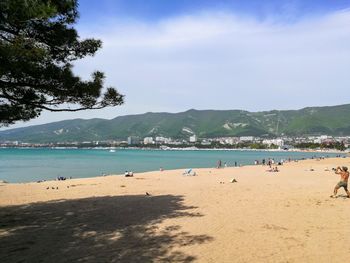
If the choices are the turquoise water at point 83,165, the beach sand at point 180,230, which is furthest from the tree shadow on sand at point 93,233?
the turquoise water at point 83,165

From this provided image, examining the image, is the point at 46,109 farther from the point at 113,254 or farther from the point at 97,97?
the point at 113,254

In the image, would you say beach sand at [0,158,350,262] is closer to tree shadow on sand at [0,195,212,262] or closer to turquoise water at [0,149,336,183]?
tree shadow on sand at [0,195,212,262]

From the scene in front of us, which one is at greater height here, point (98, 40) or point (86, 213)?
point (98, 40)

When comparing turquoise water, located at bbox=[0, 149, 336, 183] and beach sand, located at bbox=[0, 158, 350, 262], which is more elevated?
beach sand, located at bbox=[0, 158, 350, 262]

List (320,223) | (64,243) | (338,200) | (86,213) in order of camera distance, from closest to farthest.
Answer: (64,243) → (320,223) → (86,213) → (338,200)

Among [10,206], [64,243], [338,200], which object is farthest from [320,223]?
[10,206]

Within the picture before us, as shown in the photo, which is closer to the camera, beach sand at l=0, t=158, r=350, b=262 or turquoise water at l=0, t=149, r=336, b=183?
beach sand at l=0, t=158, r=350, b=262

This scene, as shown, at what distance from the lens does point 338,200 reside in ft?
46.6

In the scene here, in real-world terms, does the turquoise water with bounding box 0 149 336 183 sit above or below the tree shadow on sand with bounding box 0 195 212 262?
below

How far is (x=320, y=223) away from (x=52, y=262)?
6923mm

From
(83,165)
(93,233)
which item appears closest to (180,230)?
(93,233)

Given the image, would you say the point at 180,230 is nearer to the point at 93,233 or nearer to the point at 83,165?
the point at 93,233

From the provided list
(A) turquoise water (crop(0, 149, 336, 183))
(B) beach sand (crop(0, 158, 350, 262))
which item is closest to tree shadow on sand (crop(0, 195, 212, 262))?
(B) beach sand (crop(0, 158, 350, 262))

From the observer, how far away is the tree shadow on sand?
7617 millimetres
